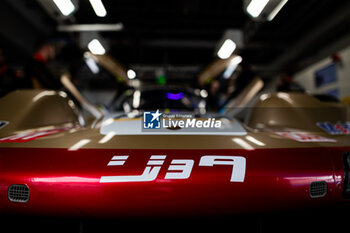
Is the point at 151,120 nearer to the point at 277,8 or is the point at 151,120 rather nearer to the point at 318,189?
the point at 318,189

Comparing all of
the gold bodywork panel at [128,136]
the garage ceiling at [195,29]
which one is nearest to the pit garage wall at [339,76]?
the garage ceiling at [195,29]

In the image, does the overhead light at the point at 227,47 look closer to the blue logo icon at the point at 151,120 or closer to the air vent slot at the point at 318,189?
the blue logo icon at the point at 151,120

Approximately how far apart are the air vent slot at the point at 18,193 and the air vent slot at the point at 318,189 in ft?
3.20

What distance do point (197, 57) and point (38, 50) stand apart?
9022 millimetres

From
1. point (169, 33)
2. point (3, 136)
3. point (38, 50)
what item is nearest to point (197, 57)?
point (169, 33)

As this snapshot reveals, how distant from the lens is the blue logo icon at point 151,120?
1.22 metres

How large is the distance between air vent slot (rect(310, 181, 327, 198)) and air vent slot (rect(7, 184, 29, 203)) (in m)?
0.98

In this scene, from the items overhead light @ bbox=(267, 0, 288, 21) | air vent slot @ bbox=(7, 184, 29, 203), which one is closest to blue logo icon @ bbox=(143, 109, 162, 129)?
air vent slot @ bbox=(7, 184, 29, 203)

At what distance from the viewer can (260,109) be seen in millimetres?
1883

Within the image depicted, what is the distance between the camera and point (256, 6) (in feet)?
8.09

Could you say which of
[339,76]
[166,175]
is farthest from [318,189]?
[339,76]

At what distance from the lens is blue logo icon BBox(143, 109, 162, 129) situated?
1220 millimetres

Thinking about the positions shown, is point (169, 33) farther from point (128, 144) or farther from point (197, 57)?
point (128, 144)

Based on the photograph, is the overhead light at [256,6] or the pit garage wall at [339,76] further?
the pit garage wall at [339,76]
